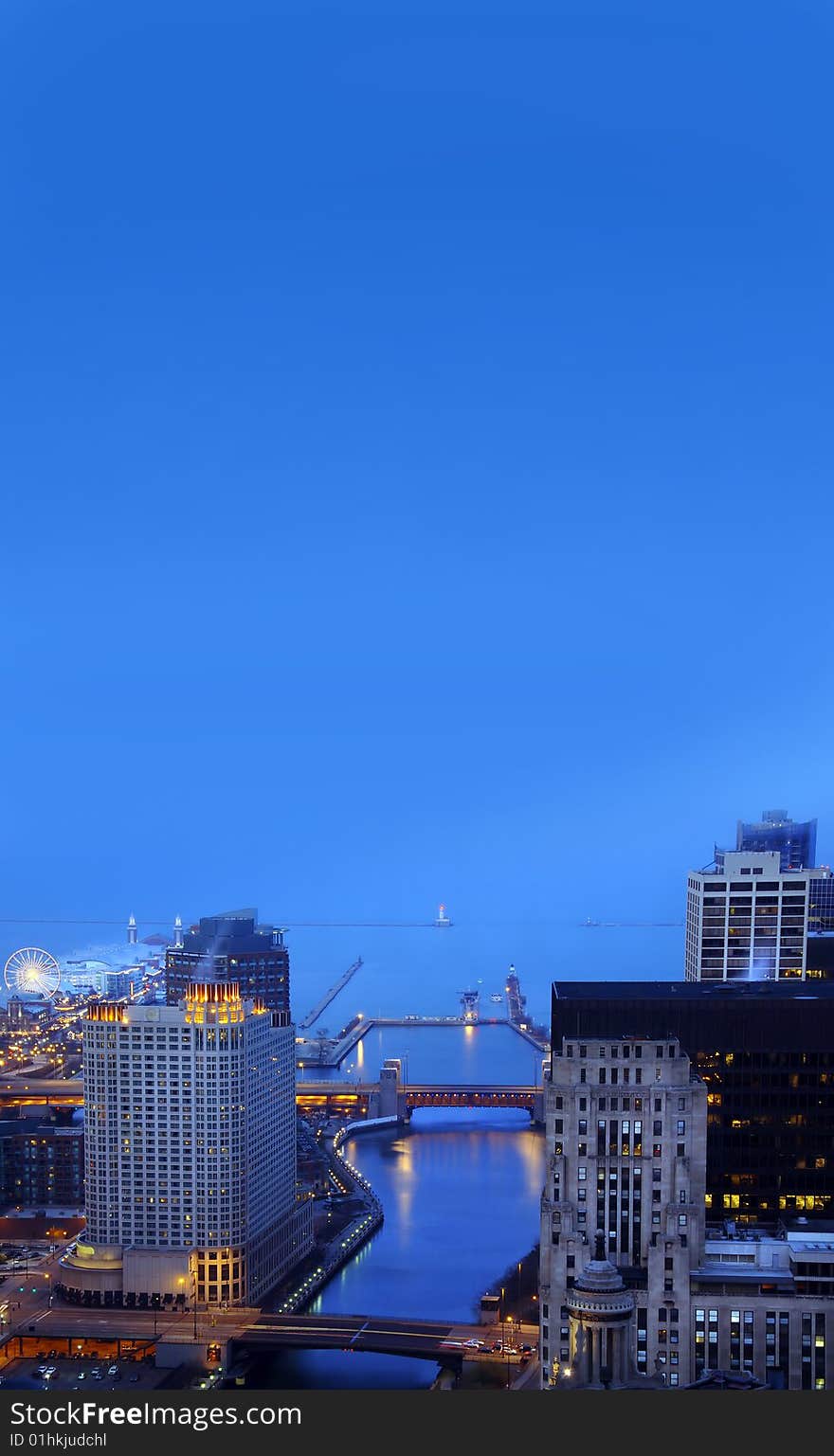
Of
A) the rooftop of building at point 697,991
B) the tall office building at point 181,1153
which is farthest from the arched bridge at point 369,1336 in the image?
the rooftop of building at point 697,991

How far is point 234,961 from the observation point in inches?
3216

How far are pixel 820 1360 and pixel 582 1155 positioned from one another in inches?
205

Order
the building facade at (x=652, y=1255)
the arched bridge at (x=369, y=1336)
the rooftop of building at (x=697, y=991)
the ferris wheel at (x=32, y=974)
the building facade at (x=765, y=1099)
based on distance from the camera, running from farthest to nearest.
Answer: the ferris wheel at (x=32, y=974)
the arched bridge at (x=369, y=1336)
the rooftop of building at (x=697, y=991)
the building facade at (x=765, y=1099)
the building facade at (x=652, y=1255)

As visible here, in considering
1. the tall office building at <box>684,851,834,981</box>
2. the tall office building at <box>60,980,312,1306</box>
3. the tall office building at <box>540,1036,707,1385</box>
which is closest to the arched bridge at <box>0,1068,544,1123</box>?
the tall office building at <box>60,980,312,1306</box>

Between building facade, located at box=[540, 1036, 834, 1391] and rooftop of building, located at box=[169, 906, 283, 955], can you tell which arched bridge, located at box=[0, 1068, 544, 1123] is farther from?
building facade, located at box=[540, 1036, 834, 1391]

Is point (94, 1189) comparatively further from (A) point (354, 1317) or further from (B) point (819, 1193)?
(B) point (819, 1193)

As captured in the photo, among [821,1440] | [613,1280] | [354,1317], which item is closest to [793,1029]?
[613,1280]

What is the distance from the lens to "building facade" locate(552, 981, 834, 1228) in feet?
101

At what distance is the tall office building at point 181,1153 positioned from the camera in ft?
139

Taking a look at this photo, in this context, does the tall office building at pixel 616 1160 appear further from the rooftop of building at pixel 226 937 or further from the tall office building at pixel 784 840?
the rooftop of building at pixel 226 937

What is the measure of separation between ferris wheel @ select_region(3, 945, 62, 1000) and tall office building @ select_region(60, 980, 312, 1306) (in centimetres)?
5190

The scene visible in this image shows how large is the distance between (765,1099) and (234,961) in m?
54.2

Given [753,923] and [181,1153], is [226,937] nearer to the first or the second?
[181,1153]

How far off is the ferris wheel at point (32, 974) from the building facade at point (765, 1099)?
71463mm
